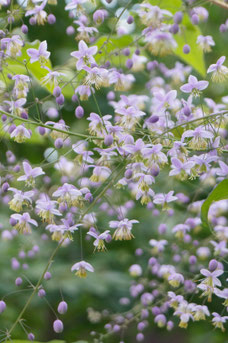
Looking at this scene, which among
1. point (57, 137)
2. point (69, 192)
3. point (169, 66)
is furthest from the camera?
point (169, 66)

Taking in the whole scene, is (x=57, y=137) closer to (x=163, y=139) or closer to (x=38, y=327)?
(x=163, y=139)

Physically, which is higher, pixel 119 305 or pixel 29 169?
pixel 29 169

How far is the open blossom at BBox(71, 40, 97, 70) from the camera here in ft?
3.53

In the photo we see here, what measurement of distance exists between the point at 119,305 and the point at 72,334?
342 mm

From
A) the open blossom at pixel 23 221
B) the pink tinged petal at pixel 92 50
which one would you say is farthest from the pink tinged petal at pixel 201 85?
the open blossom at pixel 23 221

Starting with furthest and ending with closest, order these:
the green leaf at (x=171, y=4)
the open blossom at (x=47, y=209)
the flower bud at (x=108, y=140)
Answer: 1. the green leaf at (x=171, y=4)
2. the open blossom at (x=47, y=209)
3. the flower bud at (x=108, y=140)

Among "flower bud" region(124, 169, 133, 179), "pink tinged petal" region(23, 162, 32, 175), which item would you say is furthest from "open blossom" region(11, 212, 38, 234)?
"flower bud" region(124, 169, 133, 179)

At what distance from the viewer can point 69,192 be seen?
42.3 inches

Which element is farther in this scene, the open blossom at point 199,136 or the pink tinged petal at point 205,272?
the pink tinged petal at point 205,272

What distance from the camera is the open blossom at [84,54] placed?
1.08 m

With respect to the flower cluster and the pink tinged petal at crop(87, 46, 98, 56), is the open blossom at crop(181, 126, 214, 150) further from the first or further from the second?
the pink tinged petal at crop(87, 46, 98, 56)

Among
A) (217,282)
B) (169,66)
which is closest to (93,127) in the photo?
(217,282)

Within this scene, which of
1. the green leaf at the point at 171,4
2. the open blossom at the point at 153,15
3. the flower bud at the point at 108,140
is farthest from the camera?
the green leaf at the point at 171,4

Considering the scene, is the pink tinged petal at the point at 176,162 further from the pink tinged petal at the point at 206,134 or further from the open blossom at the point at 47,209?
the open blossom at the point at 47,209
